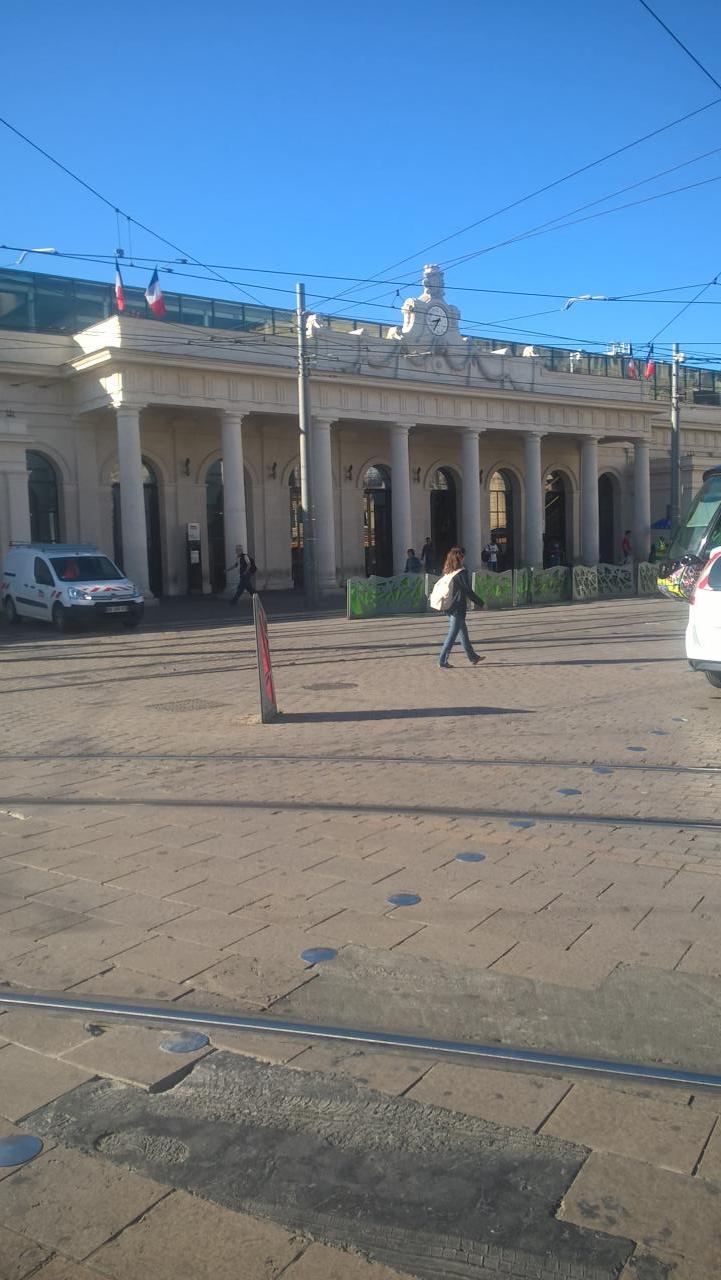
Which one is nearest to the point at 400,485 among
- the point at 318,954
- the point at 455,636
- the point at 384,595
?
the point at 384,595

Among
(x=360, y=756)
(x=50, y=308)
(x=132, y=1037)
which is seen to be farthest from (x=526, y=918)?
(x=50, y=308)

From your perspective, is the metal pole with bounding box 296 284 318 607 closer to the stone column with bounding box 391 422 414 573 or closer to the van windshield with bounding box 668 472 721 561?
the stone column with bounding box 391 422 414 573

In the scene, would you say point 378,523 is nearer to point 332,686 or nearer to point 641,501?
point 641,501

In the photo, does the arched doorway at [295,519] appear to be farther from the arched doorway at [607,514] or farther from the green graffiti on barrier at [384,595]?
the arched doorway at [607,514]

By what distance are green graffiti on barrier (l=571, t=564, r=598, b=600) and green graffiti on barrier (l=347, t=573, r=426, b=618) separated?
613 centimetres

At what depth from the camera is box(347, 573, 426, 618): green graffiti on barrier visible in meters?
26.1

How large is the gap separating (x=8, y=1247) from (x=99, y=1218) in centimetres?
25

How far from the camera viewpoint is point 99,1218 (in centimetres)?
310

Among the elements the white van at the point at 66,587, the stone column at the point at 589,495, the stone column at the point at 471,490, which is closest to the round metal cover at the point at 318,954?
the white van at the point at 66,587

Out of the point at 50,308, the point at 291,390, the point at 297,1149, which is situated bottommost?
the point at 297,1149

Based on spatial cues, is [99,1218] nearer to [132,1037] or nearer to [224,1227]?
[224,1227]

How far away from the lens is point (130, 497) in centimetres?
3019

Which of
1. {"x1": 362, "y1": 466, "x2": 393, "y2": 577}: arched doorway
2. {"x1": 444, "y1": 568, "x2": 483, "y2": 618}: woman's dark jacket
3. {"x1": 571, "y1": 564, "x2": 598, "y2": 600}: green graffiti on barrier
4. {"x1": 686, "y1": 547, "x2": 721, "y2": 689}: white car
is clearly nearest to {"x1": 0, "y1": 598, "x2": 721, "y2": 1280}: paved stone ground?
{"x1": 686, "y1": 547, "x2": 721, "y2": 689}: white car

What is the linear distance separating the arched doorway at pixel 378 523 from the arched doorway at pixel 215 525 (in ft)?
22.4
